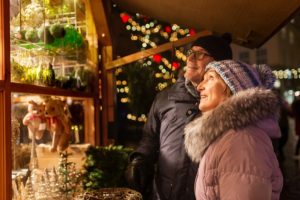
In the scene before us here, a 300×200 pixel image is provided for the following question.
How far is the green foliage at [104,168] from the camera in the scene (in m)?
2.69

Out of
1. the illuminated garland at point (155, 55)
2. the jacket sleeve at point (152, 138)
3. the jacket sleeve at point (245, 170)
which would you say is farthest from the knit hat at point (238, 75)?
the illuminated garland at point (155, 55)

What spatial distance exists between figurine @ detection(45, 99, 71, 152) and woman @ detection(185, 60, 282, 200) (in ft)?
4.50

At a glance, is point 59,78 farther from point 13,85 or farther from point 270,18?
point 270,18

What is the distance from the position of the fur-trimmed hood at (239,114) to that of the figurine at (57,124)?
1.47 meters

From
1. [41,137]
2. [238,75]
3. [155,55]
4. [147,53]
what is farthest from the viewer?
[155,55]

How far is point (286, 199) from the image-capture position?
3.70 meters

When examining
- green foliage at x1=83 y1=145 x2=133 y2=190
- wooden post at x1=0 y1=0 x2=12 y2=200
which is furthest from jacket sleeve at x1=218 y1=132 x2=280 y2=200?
green foliage at x1=83 y1=145 x2=133 y2=190

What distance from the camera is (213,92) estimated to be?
1.59 meters

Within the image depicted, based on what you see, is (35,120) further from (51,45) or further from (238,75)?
(238,75)

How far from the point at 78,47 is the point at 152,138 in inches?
40.9

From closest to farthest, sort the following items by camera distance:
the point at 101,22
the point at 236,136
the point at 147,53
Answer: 1. the point at 236,136
2. the point at 101,22
3. the point at 147,53

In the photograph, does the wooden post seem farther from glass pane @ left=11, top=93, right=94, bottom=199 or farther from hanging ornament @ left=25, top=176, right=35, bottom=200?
hanging ornament @ left=25, top=176, right=35, bottom=200

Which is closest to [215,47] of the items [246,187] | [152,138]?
[152,138]

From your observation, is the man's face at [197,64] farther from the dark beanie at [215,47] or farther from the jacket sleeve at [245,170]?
the jacket sleeve at [245,170]
